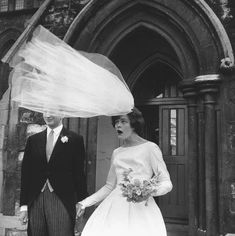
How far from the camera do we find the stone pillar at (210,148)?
4.29 metres

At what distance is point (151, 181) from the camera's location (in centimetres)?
249

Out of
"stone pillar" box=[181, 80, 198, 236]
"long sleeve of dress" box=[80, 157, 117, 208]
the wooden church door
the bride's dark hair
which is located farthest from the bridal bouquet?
the wooden church door

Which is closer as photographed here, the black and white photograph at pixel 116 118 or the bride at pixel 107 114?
the bride at pixel 107 114

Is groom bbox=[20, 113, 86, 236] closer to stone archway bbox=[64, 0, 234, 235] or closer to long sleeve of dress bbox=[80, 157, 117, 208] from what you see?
long sleeve of dress bbox=[80, 157, 117, 208]

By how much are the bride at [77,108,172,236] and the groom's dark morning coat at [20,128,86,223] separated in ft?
0.63

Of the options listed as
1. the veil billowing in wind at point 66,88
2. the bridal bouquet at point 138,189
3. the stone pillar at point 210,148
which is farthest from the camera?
the stone pillar at point 210,148

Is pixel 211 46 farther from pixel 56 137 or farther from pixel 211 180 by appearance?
pixel 56 137

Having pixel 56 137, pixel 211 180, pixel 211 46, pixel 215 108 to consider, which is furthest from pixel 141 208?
pixel 211 46

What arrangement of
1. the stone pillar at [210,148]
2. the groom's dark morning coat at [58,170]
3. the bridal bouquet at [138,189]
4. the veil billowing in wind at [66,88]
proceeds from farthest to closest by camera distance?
the stone pillar at [210,148]
the groom's dark morning coat at [58,170]
the veil billowing in wind at [66,88]
the bridal bouquet at [138,189]

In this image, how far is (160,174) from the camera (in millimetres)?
2600

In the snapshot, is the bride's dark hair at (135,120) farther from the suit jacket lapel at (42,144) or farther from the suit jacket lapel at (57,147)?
the suit jacket lapel at (42,144)

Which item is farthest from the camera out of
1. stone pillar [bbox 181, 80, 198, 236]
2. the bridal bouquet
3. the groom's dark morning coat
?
stone pillar [bbox 181, 80, 198, 236]

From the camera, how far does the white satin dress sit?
8.14 feet

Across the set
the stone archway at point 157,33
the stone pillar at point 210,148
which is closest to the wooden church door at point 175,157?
the stone archway at point 157,33
